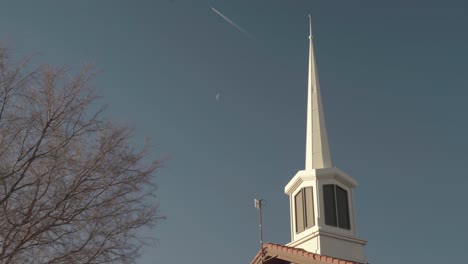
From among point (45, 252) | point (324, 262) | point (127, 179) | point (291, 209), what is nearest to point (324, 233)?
point (291, 209)

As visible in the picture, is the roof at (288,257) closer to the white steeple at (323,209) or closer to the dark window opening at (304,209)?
the white steeple at (323,209)

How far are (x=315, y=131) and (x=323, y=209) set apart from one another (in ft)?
16.3

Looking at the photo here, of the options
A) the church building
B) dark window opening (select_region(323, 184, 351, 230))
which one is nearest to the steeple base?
the church building

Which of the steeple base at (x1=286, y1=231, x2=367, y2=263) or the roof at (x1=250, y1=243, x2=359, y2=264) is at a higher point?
the steeple base at (x1=286, y1=231, x2=367, y2=263)

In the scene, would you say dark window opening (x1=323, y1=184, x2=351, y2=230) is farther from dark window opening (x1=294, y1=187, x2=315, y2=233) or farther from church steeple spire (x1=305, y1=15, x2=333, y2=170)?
church steeple spire (x1=305, y1=15, x2=333, y2=170)

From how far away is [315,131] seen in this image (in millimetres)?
29172

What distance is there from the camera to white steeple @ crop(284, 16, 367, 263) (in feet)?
81.7

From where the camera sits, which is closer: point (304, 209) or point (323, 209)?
point (323, 209)

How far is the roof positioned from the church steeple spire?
6735 millimetres

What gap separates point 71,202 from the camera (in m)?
12.7

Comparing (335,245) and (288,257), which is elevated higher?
(335,245)

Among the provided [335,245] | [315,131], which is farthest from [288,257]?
[315,131]

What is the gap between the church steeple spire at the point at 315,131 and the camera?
27.8m

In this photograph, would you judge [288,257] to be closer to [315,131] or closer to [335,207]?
[335,207]
